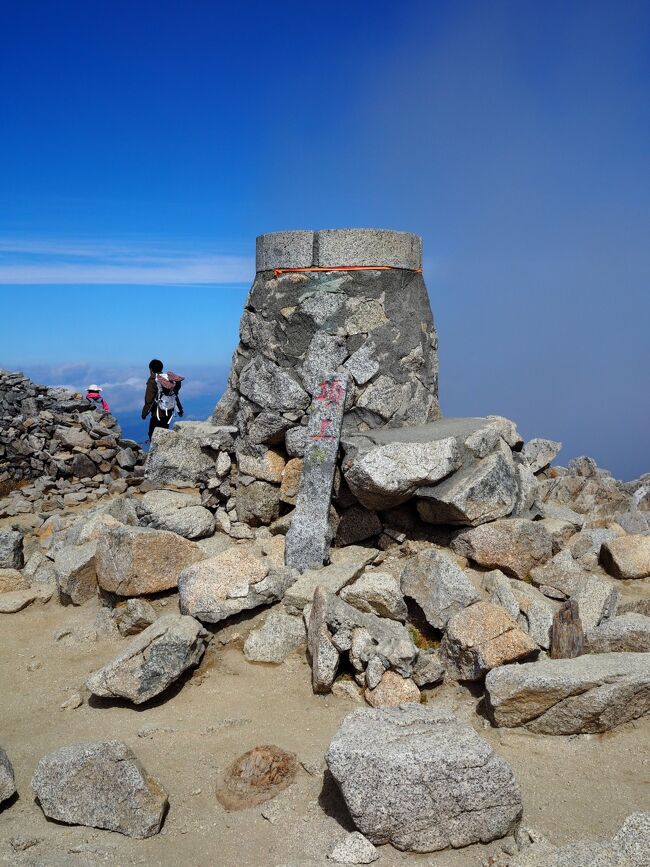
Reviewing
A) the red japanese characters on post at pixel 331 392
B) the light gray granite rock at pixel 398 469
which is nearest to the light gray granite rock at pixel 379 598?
the light gray granite rock at pixel 398 469

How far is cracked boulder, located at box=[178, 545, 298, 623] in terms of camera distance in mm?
7117

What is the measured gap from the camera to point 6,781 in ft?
16.7

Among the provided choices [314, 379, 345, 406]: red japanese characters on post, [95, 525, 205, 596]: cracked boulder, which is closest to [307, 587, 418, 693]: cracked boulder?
[95, 525, 205, 596]: cracked boulder

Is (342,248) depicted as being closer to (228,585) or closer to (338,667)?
(228,585)

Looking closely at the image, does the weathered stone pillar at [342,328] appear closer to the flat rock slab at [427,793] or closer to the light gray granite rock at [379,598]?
the light gray granite rock at [379,598]

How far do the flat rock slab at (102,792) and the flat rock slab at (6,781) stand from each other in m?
0.20

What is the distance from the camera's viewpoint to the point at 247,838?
4746 mm

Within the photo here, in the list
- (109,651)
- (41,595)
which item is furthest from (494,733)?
(41,595)

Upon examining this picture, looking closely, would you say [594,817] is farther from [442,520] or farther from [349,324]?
[349,324]

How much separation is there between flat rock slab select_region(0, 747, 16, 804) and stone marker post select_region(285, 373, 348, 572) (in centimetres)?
333

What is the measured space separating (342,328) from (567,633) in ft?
13.1

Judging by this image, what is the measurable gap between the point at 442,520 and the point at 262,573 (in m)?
1.94

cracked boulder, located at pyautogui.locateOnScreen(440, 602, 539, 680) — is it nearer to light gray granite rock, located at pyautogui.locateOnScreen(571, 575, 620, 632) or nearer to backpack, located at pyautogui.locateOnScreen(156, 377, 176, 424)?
light gray granite rock, located at pyautogui.locateOnScreen(571, 575, 620, 632)

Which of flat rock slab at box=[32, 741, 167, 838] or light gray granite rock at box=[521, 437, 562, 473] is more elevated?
light gray granite rock at box=[521, 437, 562, 473]
